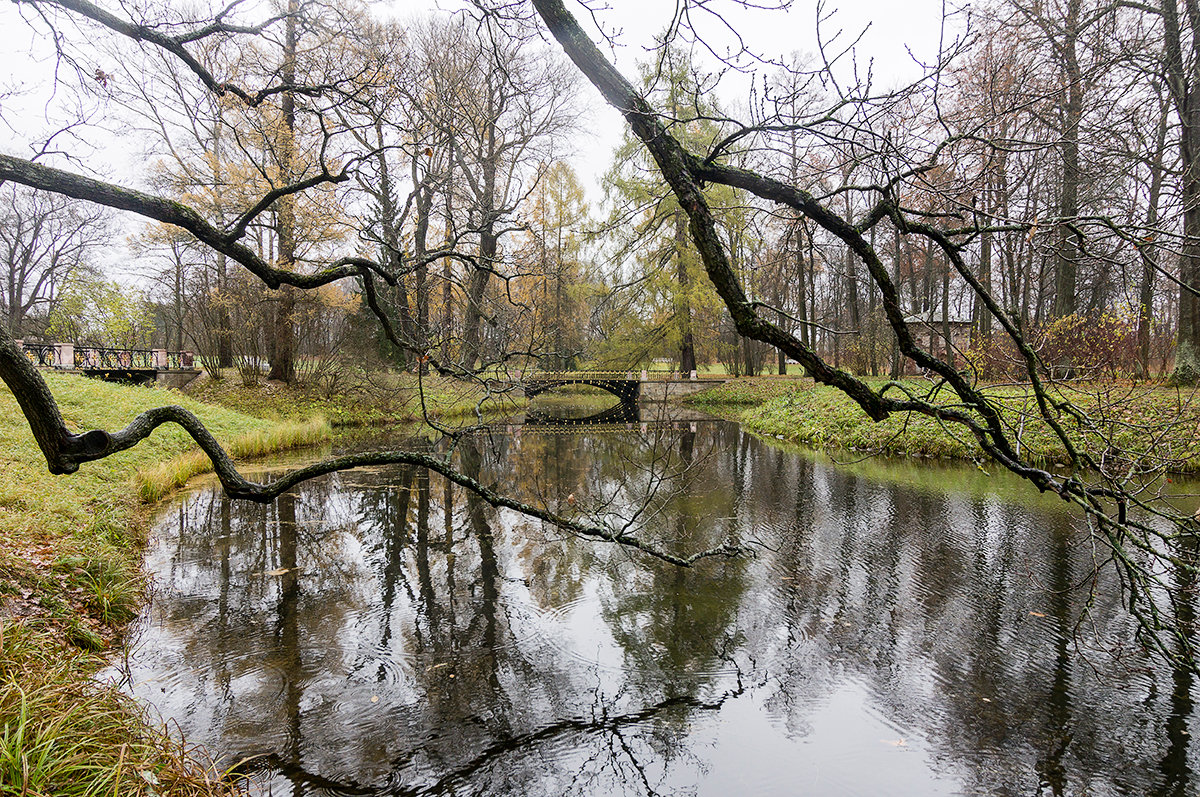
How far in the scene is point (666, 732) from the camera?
3439mm

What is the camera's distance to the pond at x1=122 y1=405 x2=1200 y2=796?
313cm

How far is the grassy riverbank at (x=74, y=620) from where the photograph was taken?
7.66ft

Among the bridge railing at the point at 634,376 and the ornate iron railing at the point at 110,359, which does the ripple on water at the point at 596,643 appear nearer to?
Result: the bridge railing at the point at 634,376

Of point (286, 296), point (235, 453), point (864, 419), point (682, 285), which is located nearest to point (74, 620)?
point (235, 453)

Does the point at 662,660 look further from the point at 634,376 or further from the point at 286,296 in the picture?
the point at 634,376

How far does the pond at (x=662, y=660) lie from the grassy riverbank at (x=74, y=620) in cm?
36

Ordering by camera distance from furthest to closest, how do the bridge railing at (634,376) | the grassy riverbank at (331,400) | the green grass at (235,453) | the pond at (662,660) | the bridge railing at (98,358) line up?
the bridge railing at (98,358)
the bridge railing at (634,376)
the grassy riverbank at (331,400)
the green grass at (235,453)
the pond at (662,660)

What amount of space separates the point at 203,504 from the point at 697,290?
1733 cm

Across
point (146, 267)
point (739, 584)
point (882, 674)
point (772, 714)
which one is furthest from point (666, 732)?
point (146, 267)

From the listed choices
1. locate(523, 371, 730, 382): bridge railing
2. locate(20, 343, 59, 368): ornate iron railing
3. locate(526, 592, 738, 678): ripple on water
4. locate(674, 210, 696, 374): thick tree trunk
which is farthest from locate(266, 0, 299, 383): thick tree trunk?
locate(526, 592, 738, 678): ripple on water

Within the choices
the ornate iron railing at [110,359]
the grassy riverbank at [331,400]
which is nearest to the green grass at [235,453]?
the grassy riverbank at [331,400]

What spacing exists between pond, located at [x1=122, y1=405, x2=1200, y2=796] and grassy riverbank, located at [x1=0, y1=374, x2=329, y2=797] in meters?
0.36

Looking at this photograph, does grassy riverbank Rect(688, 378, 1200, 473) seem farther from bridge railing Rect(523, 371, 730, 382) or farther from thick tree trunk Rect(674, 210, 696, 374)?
thick tree trunk Rect(674, 210, 696, 374)

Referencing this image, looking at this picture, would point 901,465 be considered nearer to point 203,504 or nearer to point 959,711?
point 959,711
